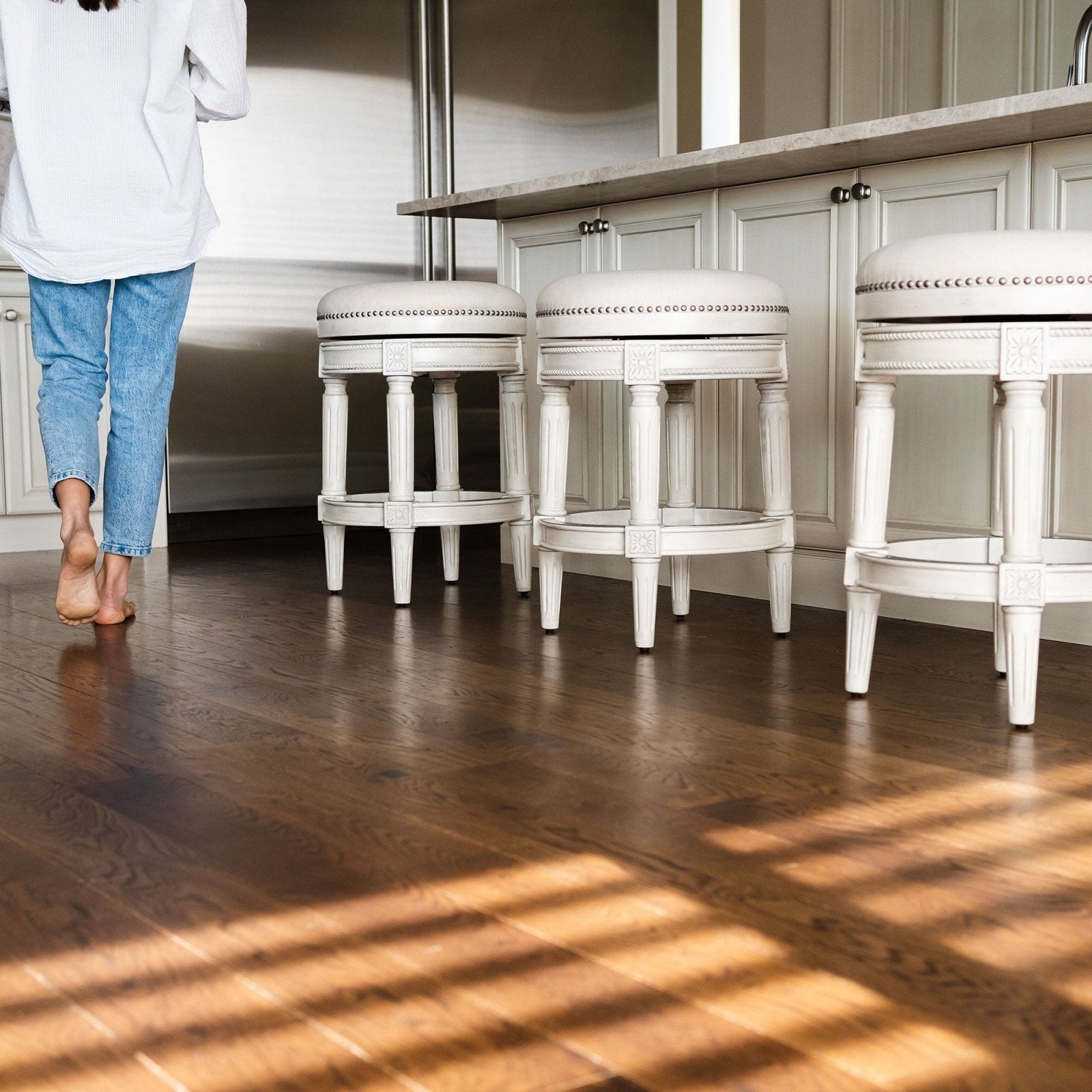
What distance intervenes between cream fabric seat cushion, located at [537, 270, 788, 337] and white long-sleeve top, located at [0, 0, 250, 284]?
2.50ft

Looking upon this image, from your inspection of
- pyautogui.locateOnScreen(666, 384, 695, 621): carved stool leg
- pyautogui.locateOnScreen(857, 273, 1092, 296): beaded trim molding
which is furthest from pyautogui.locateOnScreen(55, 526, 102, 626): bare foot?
pyautogui.locateOnScreen(857, 273, 1092, 296): beaded trim molding

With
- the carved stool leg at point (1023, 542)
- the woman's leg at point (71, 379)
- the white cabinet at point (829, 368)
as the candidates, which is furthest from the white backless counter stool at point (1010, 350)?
the woman's leg at point (71, 379)

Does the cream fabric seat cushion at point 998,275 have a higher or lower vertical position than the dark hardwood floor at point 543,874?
higher

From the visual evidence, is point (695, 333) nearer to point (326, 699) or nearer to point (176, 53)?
point (326, 699)

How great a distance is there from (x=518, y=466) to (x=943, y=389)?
35.0 inches

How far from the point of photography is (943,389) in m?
2.39

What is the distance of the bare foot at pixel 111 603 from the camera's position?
253cm

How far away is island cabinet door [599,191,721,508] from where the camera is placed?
281 cm

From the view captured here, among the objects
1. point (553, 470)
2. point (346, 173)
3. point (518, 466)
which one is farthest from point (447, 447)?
point (346, 173)

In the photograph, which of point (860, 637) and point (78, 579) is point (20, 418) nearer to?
point (78, 579)

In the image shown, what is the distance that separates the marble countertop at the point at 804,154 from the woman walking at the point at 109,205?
68cm

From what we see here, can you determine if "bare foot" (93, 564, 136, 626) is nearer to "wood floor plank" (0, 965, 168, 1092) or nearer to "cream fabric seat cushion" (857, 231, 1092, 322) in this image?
"cream fabric seat cushion" (857, 231, 1092, 322)

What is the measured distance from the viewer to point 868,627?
72.9 inches

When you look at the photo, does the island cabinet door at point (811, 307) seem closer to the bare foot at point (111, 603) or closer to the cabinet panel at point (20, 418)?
the bare foot at point (111, 603)
